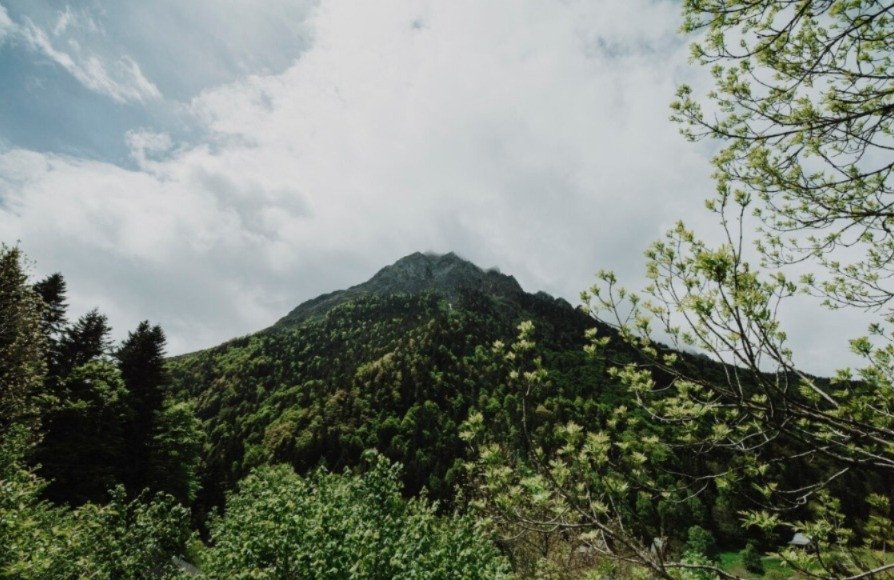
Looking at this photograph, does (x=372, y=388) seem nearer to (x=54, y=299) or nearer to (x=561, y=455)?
(x=54, y=299)

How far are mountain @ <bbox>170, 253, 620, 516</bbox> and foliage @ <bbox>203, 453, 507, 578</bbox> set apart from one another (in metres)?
35.6

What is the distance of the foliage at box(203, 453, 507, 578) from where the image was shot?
27.5ft

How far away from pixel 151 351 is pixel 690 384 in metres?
41.0

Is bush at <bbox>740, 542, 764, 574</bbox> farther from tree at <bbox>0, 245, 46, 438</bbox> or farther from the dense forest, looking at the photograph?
tree at <bbox>0, 245, 46, 438</bbox>

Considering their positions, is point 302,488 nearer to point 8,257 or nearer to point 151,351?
point 8,257

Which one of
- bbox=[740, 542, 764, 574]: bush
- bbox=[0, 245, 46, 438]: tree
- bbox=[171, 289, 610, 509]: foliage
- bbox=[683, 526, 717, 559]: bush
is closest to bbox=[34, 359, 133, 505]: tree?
bbox=[0, 245, 46, 438]: tree

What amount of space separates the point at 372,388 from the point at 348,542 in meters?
92.3

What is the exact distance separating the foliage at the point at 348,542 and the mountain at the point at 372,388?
117 ft

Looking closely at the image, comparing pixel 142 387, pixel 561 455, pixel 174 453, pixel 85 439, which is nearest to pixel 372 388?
pixel 174 453

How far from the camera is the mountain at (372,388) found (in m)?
77.2

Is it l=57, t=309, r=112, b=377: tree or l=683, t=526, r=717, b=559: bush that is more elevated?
l=57, t=309, r=112, b=377: tree

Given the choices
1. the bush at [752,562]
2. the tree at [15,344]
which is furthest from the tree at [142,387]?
the bush at [752,562]

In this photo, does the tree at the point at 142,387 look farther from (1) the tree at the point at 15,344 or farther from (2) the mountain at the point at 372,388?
(2) the mountain at the point at 372,388

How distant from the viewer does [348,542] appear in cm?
885
